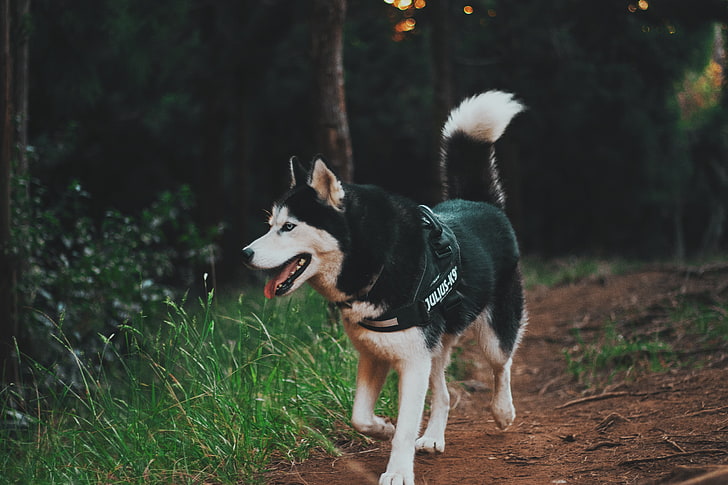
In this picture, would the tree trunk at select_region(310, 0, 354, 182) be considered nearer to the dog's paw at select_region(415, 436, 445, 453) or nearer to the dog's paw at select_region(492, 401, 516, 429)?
the dog's paw at select_region(492, 401, 516, 429)

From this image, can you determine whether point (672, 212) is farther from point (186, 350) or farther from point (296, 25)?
point (186, 350)

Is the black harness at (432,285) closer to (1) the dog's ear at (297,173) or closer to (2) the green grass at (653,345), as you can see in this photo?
(1) the dog's ear at (297,173)

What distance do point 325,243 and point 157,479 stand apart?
1.32 meters

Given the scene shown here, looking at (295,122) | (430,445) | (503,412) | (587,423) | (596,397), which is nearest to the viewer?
(430,445)

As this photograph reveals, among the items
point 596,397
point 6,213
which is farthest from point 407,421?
point 6,213

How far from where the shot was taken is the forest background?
6590 millimetres

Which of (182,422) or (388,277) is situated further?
(182,422)

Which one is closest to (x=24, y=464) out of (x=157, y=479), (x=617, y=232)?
(x=157, y=479)

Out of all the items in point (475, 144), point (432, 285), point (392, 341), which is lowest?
point (392, 341)

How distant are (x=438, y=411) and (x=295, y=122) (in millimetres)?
15728

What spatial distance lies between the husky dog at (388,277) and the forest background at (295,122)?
9.13ft

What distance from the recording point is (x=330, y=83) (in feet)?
21.0

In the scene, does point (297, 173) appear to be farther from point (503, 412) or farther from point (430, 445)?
point (503, 412)

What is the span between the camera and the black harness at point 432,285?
11.3 feet
